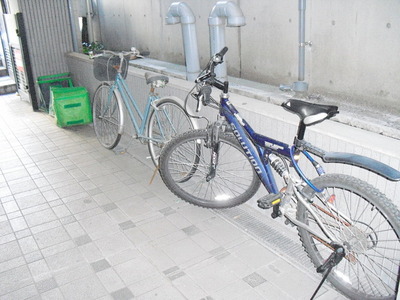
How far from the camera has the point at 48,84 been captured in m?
7.17

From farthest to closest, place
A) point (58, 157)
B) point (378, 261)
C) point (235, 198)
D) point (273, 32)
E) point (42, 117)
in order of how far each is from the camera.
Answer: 1. point (42, 117)
2. point (58, 157)
3. point (273, 32)
4. point (235, 198)
5. point (378, 261)

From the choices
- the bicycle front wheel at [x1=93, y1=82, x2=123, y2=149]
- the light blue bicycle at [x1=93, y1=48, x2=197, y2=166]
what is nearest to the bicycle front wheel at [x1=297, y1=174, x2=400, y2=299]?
the light blue bicycle at [x1=93, y1=48, x2=197, y2=166]

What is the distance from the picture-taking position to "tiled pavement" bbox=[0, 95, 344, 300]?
2843 millimetres

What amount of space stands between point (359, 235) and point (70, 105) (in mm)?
4926

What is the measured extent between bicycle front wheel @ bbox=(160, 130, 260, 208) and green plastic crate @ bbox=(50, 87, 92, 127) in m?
2.79

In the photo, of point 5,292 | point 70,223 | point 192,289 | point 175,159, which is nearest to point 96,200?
point 70,223

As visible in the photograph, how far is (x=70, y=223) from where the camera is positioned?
3.70 metres

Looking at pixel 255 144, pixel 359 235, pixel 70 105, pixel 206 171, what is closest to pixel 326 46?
pixel 255 144

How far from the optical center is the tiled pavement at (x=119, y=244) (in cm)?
284

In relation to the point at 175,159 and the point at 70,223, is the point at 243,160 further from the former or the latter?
the point at 70,223

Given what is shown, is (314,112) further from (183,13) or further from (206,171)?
(183,13)

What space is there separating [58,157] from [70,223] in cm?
178

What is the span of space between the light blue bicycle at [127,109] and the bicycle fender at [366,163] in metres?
1.76

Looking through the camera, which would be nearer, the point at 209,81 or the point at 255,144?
the point at 255,144
